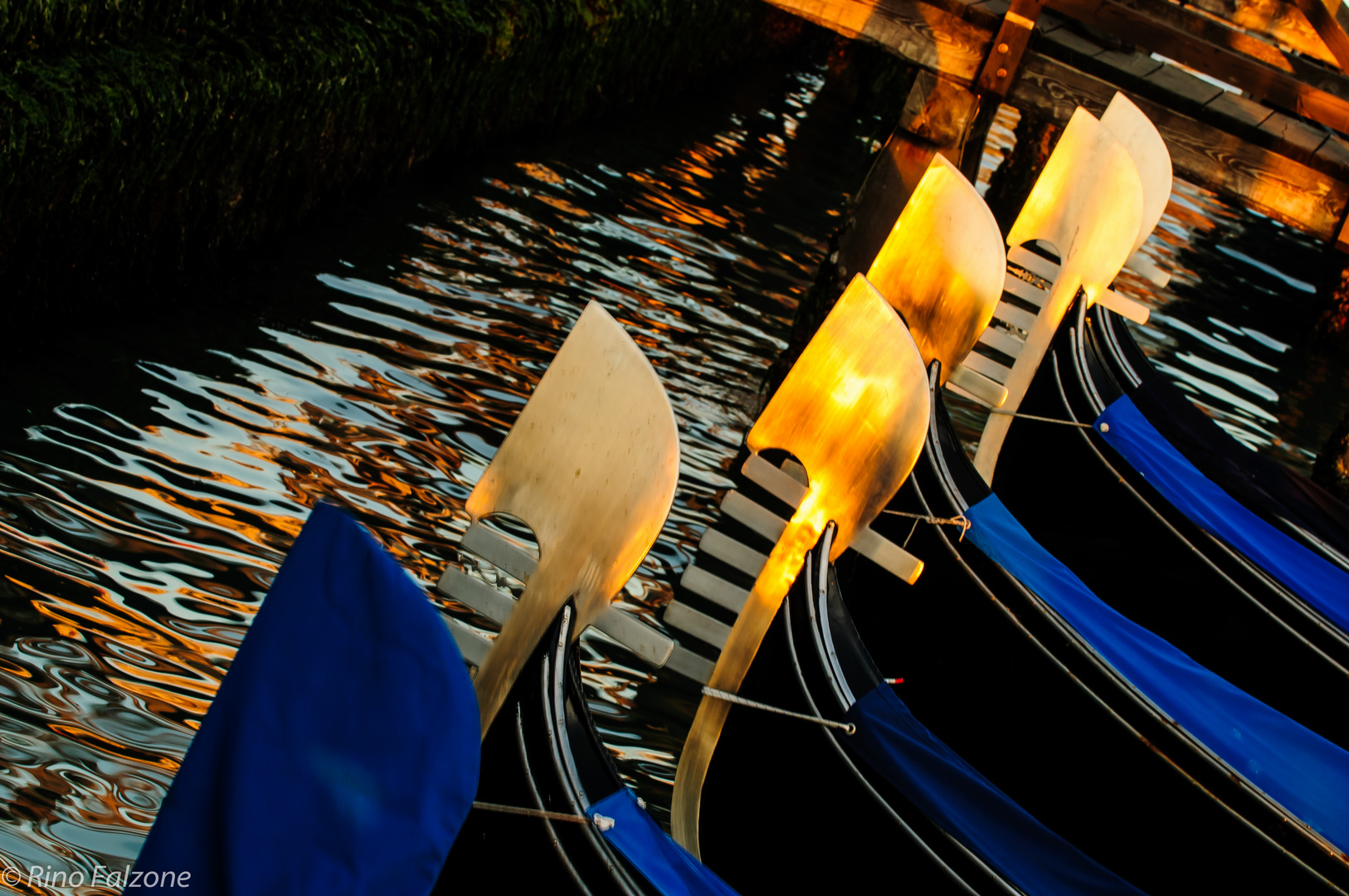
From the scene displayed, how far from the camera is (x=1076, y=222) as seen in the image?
613 centimetres

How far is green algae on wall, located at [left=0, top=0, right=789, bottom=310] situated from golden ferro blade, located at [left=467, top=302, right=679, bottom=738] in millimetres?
3157

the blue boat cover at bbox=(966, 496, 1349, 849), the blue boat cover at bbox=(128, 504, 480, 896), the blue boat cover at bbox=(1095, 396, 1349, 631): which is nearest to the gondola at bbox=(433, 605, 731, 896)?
the blue boat cover at bbox=(128, 504, 480, 896)

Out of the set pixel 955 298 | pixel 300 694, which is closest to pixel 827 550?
pixel 955 298

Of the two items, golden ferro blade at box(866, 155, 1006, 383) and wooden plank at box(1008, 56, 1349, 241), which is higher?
wooden plank at box(1008, 56, 1349, 241)

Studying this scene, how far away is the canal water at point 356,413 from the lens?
4.31 metres

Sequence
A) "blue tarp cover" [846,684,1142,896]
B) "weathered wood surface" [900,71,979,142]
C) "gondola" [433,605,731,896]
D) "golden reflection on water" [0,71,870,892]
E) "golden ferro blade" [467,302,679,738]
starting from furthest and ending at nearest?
1. "weathered wood surface" [900,71,979,142]
2. "golden reflection on water" [0,71,870,892]
3. "blue tarp cover" [846,684,1142,896]
4. "golden ferro blade" [467,302,679,738]
5. "gondola" [433,605,731,896]

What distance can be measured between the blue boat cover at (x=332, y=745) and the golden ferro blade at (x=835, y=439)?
1824mm

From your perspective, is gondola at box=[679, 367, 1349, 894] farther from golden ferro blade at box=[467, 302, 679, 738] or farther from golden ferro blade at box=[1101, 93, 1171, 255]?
golden ferro blade at box=[1101, 93, 1171, 255]

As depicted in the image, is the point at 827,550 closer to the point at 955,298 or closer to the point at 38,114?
the point at 955,298

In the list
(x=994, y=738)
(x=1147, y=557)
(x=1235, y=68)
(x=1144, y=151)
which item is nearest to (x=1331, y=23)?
(x=1235, y=68)

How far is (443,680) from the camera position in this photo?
2414 mm

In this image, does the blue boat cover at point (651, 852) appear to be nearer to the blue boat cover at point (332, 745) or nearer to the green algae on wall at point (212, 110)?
the blue boat cover at point (332, 745)

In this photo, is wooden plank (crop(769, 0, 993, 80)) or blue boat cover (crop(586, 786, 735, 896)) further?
wooden plank (crop(769, 0, 993, 80))

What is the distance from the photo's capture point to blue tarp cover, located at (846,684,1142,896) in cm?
334
